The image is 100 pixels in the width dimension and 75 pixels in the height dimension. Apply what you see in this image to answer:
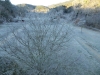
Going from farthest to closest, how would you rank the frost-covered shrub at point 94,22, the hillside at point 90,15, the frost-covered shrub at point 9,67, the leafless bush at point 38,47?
the hillside at point 90,15 < the frost-covered shrub at point 94,22 < the frost-covered shrub at point 9,67 < the leafless bush at point 38,47

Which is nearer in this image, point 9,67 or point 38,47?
point 38,47

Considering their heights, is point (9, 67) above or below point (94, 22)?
above

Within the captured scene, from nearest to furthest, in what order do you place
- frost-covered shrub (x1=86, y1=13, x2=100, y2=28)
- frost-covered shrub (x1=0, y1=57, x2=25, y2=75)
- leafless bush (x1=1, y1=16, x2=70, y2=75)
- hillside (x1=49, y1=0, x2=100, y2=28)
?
leafless bush (x1=1, y1=16, x2=70, y2=75) → frost-covered shrub (x1=0, y1=57, x2=25, y2=75) → frost-covered shrub (x1=86, y1=13, x2=100, y2=28) → hillside (x1=49, y1=0, x2=100, y2=28)

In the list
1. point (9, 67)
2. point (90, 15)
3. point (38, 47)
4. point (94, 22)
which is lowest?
point (94, 22)

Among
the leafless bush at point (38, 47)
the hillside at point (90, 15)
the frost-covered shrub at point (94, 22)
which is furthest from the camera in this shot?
the hillside at point (90, 15)

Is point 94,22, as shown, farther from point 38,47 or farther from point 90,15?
point 38,47

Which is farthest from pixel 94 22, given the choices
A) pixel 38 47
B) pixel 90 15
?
pixel 38 47

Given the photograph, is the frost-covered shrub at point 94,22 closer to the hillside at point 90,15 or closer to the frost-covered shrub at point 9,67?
the hillside at point 90,15

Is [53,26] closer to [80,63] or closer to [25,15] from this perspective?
[25,15]

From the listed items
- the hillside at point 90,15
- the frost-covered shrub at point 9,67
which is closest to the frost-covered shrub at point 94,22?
the hillside at point 90,15

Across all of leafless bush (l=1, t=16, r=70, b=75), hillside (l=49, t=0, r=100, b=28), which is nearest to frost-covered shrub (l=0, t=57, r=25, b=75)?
leafless bush (l=1, t=16, r=70, b=75)

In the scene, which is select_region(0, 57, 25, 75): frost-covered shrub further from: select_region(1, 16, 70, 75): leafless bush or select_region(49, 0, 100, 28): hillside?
select_region(49, 0, 100, 28): hillside

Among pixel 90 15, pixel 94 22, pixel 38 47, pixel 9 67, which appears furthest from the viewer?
pixel 90 15
